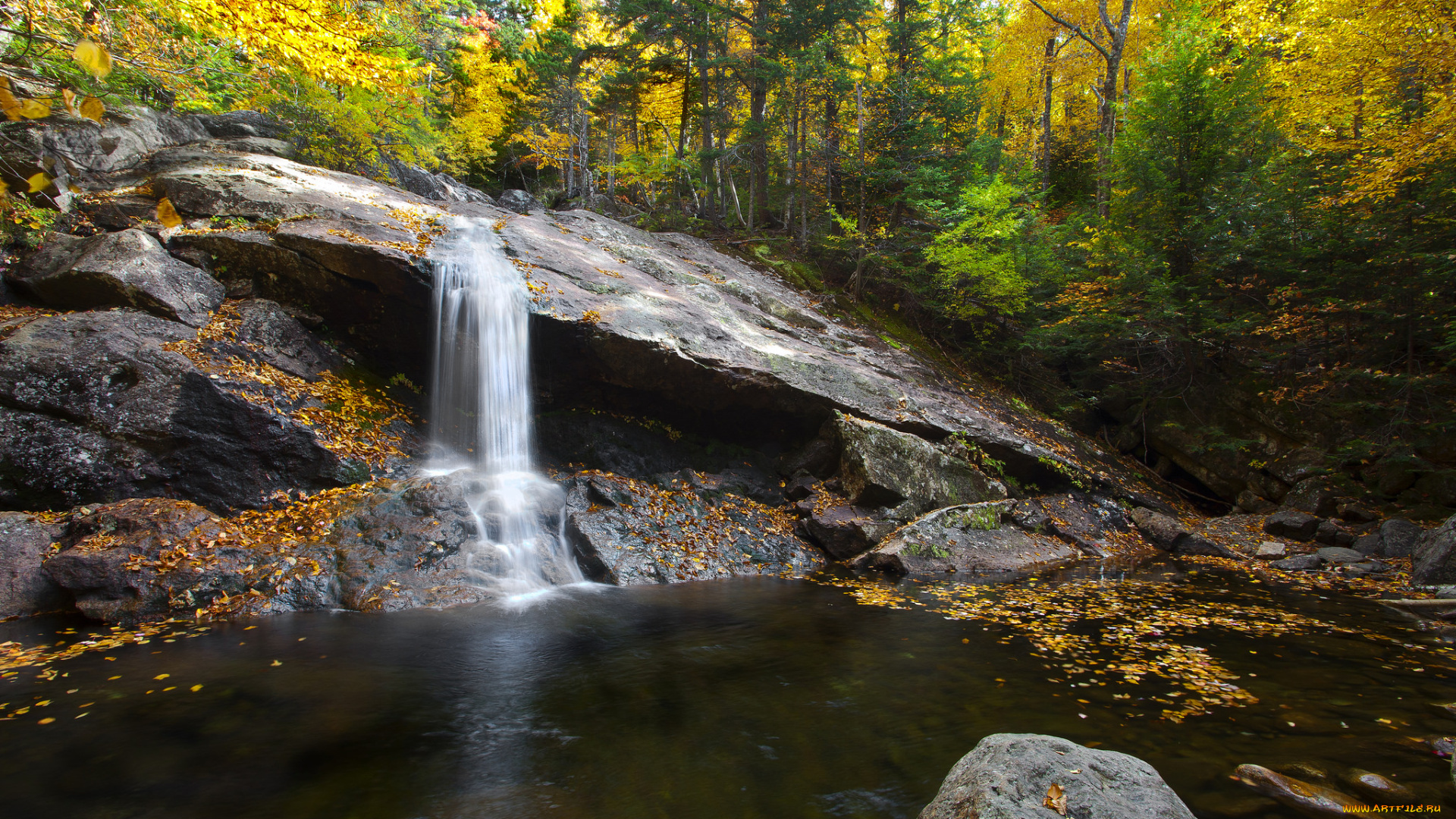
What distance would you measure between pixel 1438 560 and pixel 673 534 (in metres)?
9.57

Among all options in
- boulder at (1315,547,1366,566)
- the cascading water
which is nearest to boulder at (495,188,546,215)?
the cascading water

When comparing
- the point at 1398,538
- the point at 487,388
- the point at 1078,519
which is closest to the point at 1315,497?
the point at 1398,538

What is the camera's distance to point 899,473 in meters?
10.1

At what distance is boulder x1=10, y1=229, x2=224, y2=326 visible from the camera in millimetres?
8094

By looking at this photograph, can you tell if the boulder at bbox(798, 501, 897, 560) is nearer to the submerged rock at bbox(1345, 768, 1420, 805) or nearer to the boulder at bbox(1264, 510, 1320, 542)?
the submerged rock at bbox(1345, 768, 1420, 805)

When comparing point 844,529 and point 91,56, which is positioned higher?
point 91,56

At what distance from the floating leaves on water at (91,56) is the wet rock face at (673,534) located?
722 centimetres

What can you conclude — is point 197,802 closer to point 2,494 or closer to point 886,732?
point 886,732

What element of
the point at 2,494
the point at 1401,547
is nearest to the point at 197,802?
the point at 2,494

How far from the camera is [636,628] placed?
6.30m

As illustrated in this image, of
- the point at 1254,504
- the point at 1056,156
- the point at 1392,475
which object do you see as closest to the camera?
the point at 1392,475

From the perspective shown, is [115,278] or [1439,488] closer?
[115,278]

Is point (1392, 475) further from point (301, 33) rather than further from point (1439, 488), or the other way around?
point (301, 33)

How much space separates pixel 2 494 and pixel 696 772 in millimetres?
8392
